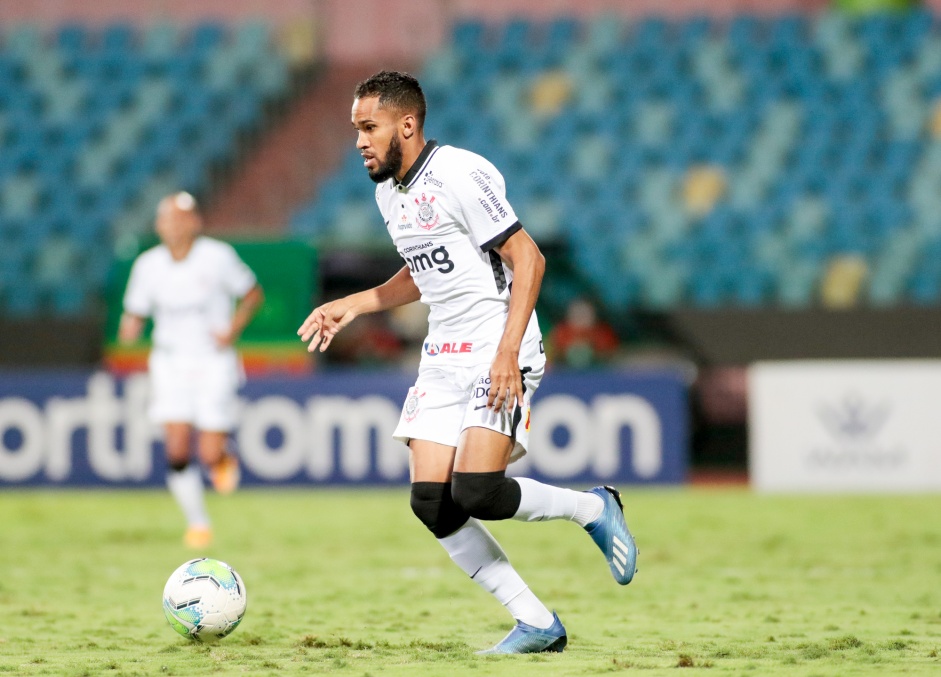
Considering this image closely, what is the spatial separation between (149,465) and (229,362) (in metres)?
4.34

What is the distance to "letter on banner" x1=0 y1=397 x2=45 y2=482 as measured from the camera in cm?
1465

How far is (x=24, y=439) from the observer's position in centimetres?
1473

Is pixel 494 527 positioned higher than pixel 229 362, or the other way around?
pixel 229 362

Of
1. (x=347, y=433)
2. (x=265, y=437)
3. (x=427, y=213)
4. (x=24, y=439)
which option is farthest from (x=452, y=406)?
(x=24, y=439)

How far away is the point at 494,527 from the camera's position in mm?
11352

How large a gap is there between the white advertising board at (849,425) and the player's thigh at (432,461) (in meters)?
9.12

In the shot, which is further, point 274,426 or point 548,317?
point 548,317

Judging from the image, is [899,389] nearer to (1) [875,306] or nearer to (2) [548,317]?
(1) [875,306]

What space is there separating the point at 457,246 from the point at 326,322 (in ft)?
2.08

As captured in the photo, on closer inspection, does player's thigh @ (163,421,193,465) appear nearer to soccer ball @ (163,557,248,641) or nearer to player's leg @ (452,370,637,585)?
soccer ball @ (163,557,248,641)

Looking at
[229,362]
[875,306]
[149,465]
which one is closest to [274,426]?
[149,465]

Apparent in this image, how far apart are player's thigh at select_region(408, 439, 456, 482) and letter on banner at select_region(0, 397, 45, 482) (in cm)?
1012

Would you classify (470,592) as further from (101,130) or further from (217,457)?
(101,130)

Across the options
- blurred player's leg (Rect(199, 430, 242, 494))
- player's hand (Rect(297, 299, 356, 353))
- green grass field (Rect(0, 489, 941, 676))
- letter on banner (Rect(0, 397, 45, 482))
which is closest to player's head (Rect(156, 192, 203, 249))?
blurred player's leg (Rect(199, 430, 242, 494))
